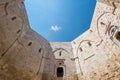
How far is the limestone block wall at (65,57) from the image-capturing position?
13938mm

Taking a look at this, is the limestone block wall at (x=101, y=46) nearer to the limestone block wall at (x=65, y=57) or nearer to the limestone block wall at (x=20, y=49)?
the limestone block wall at (x=65, y=57)

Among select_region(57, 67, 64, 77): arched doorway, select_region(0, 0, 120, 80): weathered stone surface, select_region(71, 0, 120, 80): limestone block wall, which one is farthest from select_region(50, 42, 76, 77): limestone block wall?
select_region(71, 0, 120, 80): limestone block wall

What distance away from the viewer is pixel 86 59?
13680mm

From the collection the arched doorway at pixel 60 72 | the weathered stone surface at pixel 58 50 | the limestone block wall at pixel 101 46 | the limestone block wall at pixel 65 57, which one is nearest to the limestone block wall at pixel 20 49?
the weathered stone surface at pixel 58 50

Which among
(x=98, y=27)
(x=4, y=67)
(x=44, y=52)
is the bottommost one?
(x=4, y=67)

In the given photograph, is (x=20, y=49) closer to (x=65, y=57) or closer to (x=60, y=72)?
(x=60, y=72)

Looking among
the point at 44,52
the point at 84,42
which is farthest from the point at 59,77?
the point at 84,42

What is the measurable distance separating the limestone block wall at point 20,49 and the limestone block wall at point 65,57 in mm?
547

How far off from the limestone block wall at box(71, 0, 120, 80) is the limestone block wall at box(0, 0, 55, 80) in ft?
8.89

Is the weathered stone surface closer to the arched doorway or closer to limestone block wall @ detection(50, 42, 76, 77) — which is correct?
limestone block wall @ detection(50, 42, 76, 77)

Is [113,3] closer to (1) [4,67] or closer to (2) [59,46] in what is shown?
(2) [59,46]

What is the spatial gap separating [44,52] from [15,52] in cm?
261

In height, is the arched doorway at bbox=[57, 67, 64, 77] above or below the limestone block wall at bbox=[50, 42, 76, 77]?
below

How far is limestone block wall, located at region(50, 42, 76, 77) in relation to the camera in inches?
549
